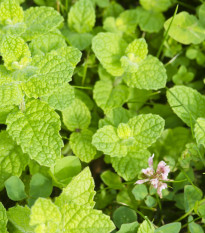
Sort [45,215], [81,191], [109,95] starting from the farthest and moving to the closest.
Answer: [109,95] → [81,191] → [45,215]

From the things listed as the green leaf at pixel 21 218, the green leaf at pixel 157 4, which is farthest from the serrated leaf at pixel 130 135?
the green leaf at pixel 157 4

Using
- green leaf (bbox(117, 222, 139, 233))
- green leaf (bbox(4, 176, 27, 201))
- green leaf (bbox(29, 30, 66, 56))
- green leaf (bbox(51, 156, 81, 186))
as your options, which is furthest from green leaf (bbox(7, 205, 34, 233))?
green leaf (bbox(29, 30, 66, 56))

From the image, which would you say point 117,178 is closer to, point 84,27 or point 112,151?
point 112,151

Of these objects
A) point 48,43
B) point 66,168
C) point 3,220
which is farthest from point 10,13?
point 3,220

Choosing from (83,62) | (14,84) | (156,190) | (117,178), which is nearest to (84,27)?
(83,62)

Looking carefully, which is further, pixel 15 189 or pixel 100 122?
pixel 100 122

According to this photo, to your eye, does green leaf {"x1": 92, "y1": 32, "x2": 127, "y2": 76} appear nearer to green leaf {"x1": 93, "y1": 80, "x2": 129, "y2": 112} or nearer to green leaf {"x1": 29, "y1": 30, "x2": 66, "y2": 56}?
green leaf {"x1": 93, "y1": 80, "x2": 129, "y2": 112}

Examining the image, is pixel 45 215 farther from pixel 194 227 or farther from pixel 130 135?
pixel 194 227
